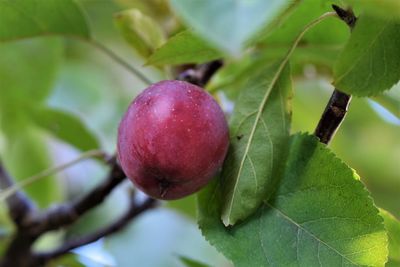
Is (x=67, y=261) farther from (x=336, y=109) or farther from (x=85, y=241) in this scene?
(x=336, y=109)

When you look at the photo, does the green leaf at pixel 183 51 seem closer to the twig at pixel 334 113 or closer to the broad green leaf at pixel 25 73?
the twig at pixel 334 113

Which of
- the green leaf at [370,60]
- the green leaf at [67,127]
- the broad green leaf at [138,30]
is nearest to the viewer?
the green leaf at [370,60]

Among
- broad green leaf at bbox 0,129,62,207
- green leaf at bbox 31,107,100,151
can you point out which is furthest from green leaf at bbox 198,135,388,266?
broad green leaf at bbox 0,129,62,207

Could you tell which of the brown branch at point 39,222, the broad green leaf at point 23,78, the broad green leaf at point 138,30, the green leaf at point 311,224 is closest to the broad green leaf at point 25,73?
the broad green leaf at point 23,78

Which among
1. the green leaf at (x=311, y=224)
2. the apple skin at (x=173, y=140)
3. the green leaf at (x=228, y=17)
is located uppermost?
the green leaf at (x=228, y=17)

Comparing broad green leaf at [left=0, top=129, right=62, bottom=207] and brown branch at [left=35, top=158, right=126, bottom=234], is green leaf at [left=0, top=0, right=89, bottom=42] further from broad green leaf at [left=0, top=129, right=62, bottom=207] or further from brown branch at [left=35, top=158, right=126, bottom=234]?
broad green leaf at [left=0, top=129, right=62, bottom=207]

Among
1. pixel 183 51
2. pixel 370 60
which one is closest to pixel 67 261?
pixel 183 51
